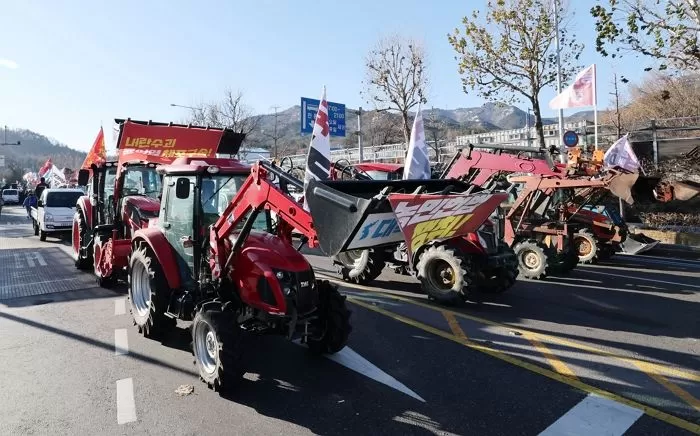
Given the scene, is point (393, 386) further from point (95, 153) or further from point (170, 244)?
point (95, 153)

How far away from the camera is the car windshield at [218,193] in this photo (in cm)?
548

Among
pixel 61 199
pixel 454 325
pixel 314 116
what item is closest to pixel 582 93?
pixel 314 116

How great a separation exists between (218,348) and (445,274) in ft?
14.8

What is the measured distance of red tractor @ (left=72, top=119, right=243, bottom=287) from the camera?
28.2ft

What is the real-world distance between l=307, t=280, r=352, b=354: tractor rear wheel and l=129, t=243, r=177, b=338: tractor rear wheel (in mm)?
1836

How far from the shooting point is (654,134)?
795 inches

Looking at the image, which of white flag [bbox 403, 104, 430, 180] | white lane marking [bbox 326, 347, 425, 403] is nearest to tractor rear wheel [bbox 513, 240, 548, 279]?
white flag [bbox 403, 104, 430, 180]

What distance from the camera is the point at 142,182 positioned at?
9602 mm

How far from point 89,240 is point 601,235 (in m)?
11.8

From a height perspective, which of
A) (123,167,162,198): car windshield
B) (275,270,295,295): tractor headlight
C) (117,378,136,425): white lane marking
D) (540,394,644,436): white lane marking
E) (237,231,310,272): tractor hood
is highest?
(123,167,162,198): car windshield

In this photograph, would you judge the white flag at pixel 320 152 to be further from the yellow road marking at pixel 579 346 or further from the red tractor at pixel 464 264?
the yellow road marking at pixel 579 346

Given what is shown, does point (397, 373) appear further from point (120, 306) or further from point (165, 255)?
point (120, 306)

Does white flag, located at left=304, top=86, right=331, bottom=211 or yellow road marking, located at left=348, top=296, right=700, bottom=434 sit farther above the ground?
white flag, located at left=304, top=86, right=331, bottom=211

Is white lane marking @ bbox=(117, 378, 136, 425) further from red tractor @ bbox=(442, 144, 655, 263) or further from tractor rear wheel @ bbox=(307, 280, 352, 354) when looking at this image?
red tractor @ bbox=(442, 144, 655, 263)
